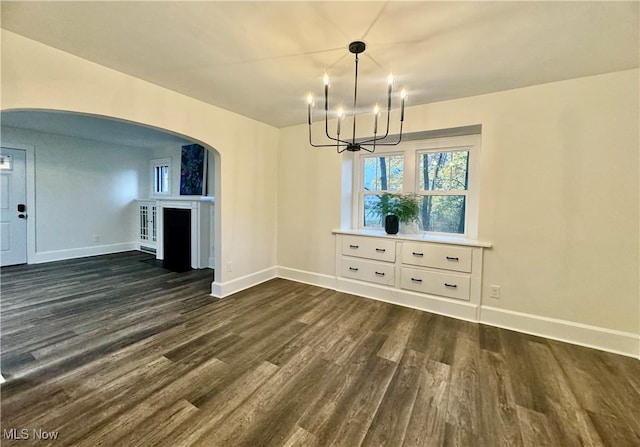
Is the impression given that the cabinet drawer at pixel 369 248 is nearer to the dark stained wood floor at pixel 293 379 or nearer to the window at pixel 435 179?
the window at pixel 435 179

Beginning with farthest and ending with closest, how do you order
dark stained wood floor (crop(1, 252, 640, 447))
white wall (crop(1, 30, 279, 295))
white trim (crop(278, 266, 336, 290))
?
white trim (crop(278, 266, 336, 290)), white wall (crop(1, 30, 279, 295)), dark stained wood floor (crop(1, 252, 640, 447))

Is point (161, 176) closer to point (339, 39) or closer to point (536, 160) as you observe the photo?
point (339, 39)

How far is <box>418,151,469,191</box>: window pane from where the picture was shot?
3332mm

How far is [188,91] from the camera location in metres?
2.82

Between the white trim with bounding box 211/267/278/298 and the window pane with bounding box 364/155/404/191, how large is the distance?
201 cm

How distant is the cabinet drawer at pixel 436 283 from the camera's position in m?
2.95

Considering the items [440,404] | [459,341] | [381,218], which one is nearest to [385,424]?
[440,404]

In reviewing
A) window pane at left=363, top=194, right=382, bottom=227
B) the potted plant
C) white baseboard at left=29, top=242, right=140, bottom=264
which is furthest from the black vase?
white baseboard at left=29, top=242, right=140, bottom=264

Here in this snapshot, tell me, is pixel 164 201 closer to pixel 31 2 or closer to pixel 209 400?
pixel 31 2

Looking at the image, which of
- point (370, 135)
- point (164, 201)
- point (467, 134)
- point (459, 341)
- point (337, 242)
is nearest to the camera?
point (459, 341)

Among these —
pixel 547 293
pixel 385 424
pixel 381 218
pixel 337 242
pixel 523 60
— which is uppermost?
pixel 523 60

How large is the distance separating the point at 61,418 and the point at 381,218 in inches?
140

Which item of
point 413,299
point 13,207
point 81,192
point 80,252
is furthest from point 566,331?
point 13,207

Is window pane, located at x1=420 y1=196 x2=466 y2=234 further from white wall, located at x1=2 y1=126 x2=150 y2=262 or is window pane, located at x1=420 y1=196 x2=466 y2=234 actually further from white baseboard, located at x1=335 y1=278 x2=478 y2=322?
white wall, located at x1=2 y1=126 x2=150 y2=262
